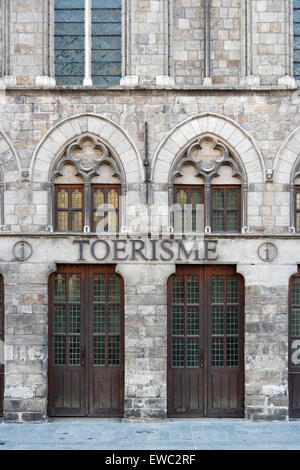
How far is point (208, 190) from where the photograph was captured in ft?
38.2

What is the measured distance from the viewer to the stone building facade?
37.3 feet

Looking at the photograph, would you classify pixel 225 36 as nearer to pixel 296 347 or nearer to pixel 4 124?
pixel 4 124

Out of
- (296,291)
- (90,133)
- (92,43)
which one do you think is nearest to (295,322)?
(296,291)

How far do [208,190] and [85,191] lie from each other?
284 cm

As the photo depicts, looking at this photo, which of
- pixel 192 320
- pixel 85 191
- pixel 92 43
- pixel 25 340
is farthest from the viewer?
pixel 92 43

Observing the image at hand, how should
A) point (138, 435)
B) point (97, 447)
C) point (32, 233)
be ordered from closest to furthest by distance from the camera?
point (97, 447) → point (138, 435) → point (32, 233)

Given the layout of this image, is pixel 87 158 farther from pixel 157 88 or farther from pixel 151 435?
pixel 151 435

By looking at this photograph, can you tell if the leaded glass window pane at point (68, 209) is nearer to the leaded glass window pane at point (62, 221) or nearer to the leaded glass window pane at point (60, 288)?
the leaded glass window pane at point (62, 221)

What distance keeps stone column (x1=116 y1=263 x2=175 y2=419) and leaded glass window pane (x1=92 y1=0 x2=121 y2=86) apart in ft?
14.8

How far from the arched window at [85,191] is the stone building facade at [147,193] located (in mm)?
46

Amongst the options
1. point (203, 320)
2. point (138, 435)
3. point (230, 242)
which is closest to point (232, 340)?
point (203, 320)

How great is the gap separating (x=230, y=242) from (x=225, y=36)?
190 inches

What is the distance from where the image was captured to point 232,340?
38.4 feet

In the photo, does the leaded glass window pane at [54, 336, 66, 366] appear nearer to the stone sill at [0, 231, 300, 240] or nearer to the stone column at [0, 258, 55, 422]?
the stone column at [0, 258, 55, 422]
